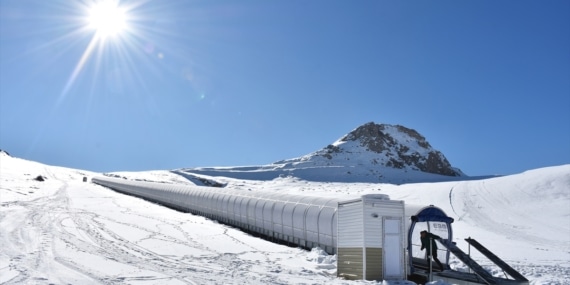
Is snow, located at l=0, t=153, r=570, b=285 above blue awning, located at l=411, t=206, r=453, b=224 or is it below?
below

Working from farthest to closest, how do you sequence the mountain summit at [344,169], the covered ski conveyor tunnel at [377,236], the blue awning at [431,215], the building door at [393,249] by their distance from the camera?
the mountain summit at [344,169] < the blue awning at [431,215] < the building door at [393,249] < the covered ski conveyor tunnel at [377,236]

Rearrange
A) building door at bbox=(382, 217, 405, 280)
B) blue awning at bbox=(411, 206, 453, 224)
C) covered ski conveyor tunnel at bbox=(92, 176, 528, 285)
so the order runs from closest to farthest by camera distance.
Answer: covered ski conveyor tunnel at bbox=(92, 176, 528, 285) → building door at bbox=(382, 217, 405, 280) → blue awning at bbox=(411, 206, 453, 224)

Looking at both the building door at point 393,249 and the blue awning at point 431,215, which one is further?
the blue awning at point 431,215

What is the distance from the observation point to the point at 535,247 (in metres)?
26.2

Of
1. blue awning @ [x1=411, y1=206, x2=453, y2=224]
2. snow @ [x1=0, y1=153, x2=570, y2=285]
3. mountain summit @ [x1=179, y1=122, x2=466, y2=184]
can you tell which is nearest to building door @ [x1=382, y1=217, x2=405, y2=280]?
snow @ [x1=0, y1=153, x2=570, y2=285]

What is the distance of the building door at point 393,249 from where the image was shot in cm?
1563

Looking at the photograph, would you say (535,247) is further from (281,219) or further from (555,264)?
(281,219)

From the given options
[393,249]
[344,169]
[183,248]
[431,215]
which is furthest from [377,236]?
[344,169]

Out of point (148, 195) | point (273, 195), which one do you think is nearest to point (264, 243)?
point (273, 195)

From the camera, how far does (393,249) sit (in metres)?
15.8

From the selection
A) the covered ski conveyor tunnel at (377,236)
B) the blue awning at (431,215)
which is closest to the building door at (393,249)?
the covered ski conveyor tunnel at (377,236)

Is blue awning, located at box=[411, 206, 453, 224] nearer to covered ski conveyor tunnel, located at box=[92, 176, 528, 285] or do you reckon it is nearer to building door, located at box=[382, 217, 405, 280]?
covered ski conveyor tunnel, located at box=[92, 176, 528, 285]

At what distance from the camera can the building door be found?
15.6m

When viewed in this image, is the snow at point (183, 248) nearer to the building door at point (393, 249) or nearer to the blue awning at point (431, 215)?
the building door at point (393, 249)
